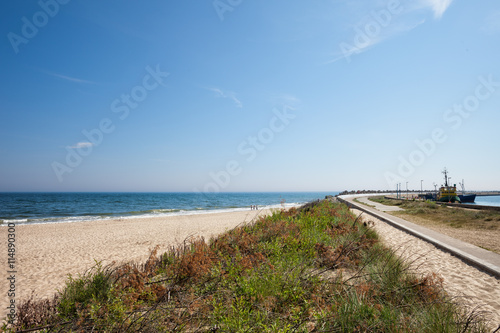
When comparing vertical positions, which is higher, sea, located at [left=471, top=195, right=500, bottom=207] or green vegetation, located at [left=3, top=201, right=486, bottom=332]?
green vegetation, located at [left=3, top=201, right=486, bottom=332]

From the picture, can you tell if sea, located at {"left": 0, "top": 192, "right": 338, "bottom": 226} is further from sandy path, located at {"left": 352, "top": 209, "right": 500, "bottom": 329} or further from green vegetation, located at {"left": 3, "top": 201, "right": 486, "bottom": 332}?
green vegetation, located at {"left": 3, "top": 201, "right": 486, "bottom": 332}

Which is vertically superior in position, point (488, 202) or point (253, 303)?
point (253, 303)

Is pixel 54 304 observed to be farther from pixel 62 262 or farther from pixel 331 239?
pixel 62 262

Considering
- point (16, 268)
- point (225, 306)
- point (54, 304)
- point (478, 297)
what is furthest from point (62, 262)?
point (478, 297)

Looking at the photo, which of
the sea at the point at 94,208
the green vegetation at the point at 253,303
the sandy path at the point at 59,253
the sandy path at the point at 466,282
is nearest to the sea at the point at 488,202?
the sea at the point at 94,208

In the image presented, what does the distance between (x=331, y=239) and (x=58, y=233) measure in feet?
61.9

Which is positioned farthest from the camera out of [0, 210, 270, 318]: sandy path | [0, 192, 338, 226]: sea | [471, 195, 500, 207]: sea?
[471, 195, 500, 207]: sea

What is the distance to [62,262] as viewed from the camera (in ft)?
32.7

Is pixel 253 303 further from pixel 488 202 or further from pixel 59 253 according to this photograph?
pixel 488 202

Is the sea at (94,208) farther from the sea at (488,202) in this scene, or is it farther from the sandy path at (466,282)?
the sea at (488,202)

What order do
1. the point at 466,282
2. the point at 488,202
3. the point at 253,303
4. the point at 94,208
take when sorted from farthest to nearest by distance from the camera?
the point at 488,202 < the point at 94,208 < the point at 466,282 < the point at 253,303

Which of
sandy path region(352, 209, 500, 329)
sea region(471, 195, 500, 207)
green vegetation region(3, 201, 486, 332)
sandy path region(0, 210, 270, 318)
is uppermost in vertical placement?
green vegetation region(3, 201, 486, 332)

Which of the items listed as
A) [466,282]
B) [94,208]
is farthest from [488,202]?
[94,208]

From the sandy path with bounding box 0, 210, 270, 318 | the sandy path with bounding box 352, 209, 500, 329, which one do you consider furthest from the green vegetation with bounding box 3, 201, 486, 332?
the sandy path with bounding box 0, 210, 270, 318
